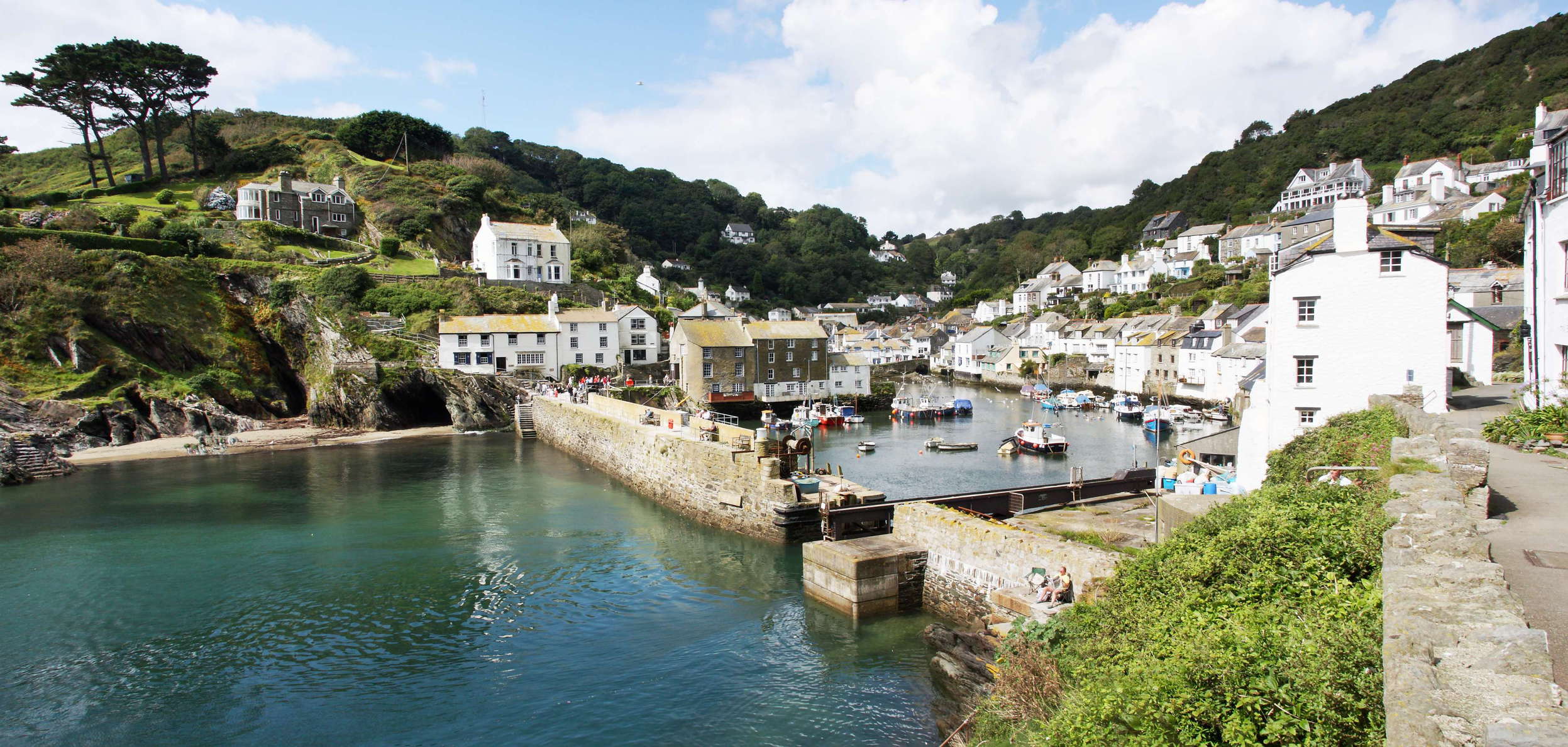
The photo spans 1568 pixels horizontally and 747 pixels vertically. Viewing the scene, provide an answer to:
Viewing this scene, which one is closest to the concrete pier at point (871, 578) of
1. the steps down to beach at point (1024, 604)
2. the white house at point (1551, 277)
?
the steps down to beach at point (1024, 604)

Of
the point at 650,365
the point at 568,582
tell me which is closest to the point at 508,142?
the point at 650,365

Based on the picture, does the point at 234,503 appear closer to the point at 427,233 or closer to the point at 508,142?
the point at 427,233

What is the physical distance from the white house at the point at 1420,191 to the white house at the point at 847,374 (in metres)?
52.4

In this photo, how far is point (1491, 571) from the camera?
5.95 m

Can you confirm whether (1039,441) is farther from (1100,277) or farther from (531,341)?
(1100,277)

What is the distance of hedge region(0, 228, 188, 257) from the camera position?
50938mm

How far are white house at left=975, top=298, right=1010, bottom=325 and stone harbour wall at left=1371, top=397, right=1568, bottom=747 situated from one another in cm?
11599

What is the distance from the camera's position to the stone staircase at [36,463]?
114 ft

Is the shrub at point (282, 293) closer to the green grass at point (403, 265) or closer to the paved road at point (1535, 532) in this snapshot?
the green grass at point (403, 265)

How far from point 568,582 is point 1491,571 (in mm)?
18918

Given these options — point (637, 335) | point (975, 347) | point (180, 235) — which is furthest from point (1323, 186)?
point (180, 235)

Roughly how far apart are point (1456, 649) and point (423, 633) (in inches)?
703

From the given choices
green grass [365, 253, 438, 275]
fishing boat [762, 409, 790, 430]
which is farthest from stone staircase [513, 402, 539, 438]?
green grass [365, 253, 438, 275]

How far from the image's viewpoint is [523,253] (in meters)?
70.4
